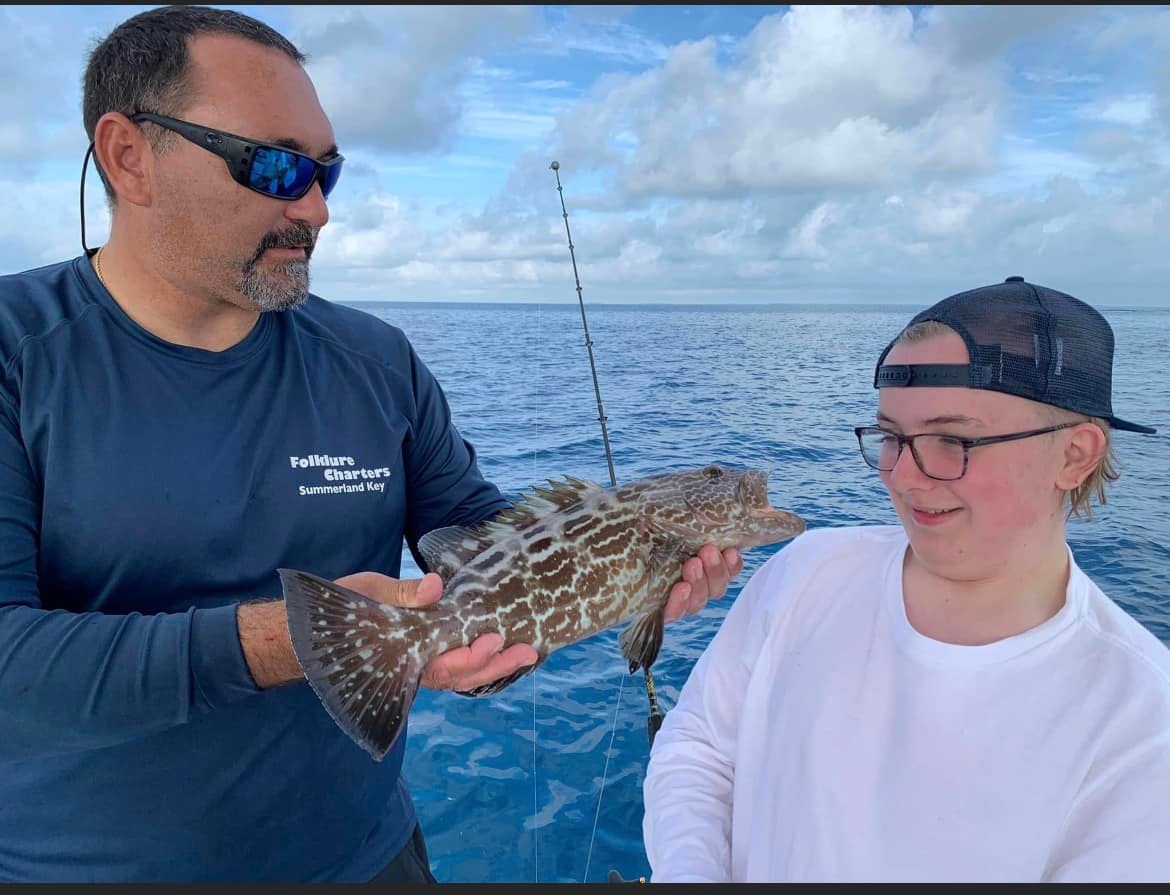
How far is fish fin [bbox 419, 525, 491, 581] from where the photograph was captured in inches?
116

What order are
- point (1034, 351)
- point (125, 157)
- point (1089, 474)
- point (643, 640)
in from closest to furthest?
1. point (1034, 351)
2. point (1089, 474)
3. point (125, 157)
4. point (643, 640)

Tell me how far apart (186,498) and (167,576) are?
0.26 m

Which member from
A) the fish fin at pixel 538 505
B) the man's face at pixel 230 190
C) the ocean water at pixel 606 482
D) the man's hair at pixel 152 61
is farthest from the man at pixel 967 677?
the ocean water at pixel 606 482

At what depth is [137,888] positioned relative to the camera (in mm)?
2455

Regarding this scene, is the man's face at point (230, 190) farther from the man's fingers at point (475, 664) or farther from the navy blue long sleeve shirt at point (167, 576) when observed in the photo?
the man's fingers at point (475, 664)

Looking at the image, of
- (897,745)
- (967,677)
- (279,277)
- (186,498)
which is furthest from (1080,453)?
(186,498)

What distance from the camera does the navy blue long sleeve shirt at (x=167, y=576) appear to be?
2.15 metres

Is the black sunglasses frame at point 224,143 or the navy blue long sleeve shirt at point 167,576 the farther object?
the black sunglasses frame at point 224,143

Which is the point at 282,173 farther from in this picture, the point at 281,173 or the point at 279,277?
the point at 279,277

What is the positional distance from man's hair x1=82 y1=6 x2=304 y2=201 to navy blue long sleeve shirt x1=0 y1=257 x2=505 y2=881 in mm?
579

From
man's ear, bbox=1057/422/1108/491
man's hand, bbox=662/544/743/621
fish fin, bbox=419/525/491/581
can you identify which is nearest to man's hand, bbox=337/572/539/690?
fish fin, bbox=419/525/491/581

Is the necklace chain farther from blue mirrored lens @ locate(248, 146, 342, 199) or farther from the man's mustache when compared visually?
blue mirrored lens @ locate(248, 146, 342, 199)

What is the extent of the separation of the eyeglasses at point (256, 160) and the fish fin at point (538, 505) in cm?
145

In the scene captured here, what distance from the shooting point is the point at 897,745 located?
7.10 feet
